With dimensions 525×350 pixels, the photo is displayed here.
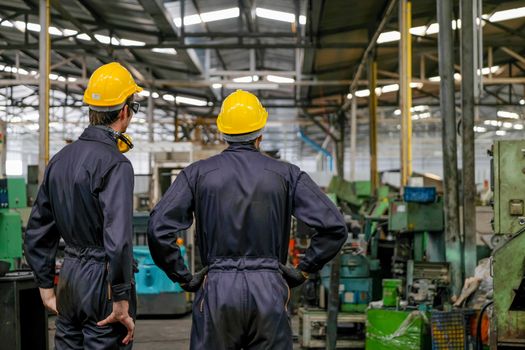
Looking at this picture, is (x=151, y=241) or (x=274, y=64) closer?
(x=151, y=241)

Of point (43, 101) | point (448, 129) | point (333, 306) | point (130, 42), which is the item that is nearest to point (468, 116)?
point (448, 129)

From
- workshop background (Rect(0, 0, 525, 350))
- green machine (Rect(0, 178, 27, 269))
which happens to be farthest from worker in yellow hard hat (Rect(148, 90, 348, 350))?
green machine (Rect(0, 178, 27, 269))

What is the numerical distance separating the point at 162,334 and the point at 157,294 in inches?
50.3

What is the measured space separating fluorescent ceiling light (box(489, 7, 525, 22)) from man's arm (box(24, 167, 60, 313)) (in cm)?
1056

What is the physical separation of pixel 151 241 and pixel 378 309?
372 centimetres

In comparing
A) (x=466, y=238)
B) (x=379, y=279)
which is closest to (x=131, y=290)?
(x=466, y=238)

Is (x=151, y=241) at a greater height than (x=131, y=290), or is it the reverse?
(x=151, y=241)

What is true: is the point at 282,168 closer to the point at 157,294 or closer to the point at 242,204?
the point at 242,204

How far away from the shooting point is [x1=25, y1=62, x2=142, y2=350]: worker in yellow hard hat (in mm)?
2760

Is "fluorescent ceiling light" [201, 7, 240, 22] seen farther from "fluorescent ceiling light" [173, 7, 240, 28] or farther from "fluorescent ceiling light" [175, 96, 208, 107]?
"fluorescent ceiling light" [175, 96, 208, 107]

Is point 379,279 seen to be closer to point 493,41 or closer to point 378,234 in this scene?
point 378,234

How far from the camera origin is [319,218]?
2.79 meters

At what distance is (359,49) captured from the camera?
13492 mm

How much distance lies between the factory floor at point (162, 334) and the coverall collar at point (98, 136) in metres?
4.27
